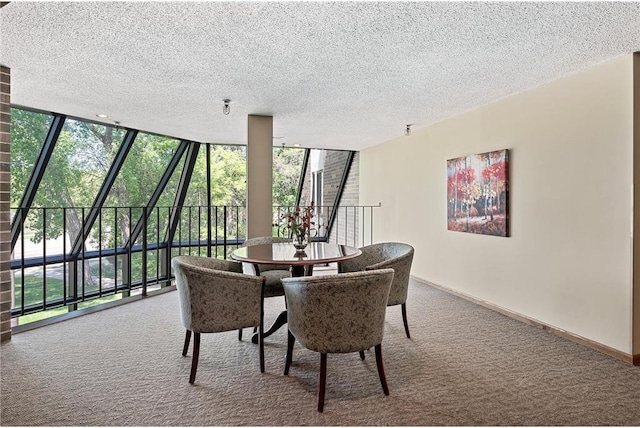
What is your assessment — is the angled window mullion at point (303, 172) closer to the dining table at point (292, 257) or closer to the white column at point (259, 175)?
the white column at point (259, 175)

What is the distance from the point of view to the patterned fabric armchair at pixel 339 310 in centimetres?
214

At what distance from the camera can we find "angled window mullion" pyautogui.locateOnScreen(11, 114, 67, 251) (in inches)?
182

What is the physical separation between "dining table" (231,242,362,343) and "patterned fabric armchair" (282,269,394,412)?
23.0 inches

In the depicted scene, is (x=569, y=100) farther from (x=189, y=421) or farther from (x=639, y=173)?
(x=189, y=421)

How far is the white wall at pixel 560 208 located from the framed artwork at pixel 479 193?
0.30ft

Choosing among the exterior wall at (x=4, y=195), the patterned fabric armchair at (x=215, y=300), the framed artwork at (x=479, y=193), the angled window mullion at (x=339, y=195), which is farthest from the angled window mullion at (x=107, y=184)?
the framed artwork at (x=479, y=193)

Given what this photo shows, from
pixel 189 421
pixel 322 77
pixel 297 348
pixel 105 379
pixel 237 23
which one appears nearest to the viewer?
pixel 189 421

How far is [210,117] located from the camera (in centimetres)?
475

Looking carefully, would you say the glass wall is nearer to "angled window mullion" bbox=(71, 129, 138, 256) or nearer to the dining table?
"angled window mullion" bbox=(71, 129, 138, 256)

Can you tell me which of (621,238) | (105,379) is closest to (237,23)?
(105,379)

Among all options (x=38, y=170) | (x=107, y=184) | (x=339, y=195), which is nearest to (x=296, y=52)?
(x=38, y=170)

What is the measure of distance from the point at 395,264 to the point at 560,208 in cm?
A: 162

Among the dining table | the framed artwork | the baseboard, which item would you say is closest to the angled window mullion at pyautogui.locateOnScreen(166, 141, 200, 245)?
the dining table

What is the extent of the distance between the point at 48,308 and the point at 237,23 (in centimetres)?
490
